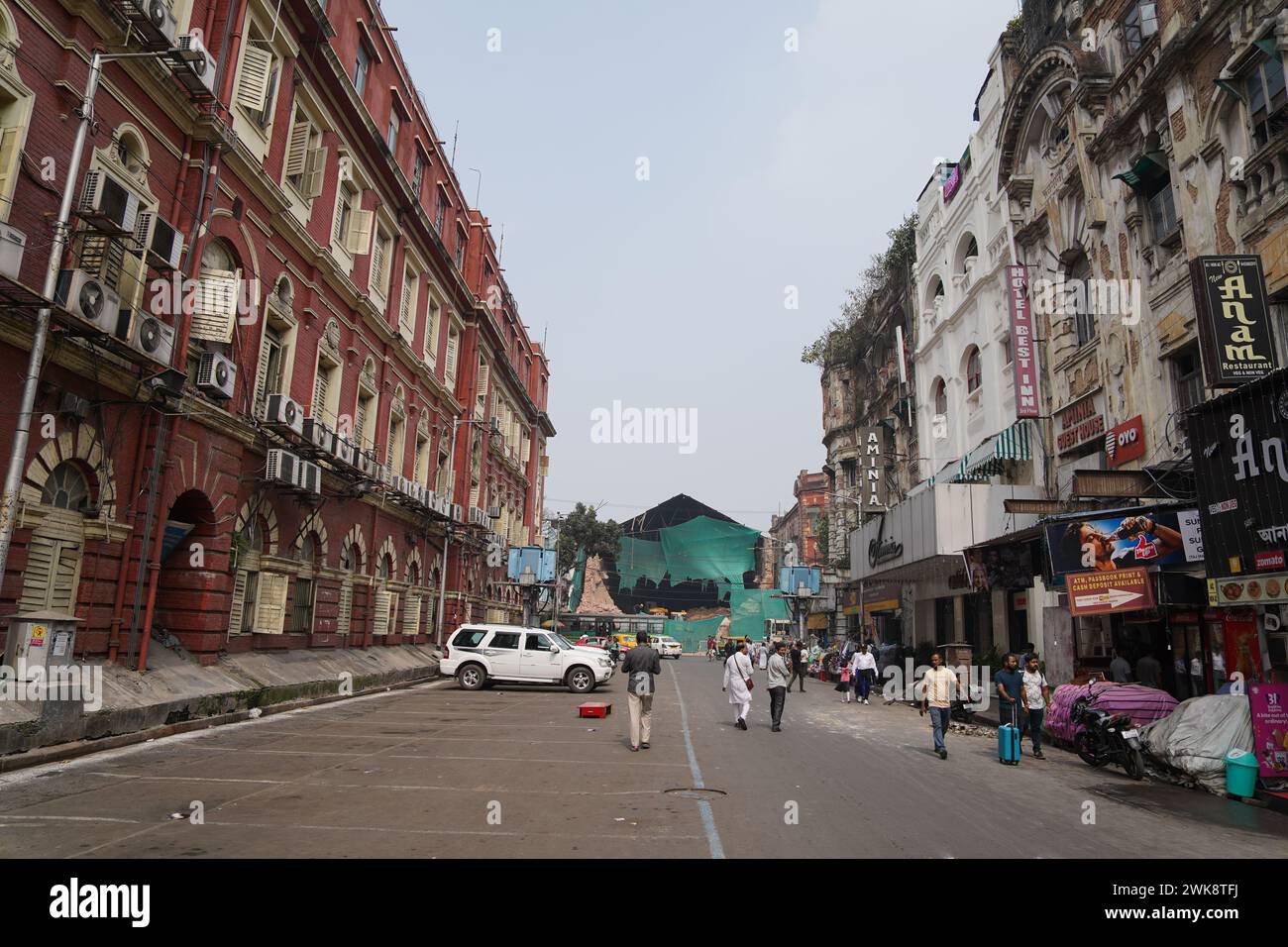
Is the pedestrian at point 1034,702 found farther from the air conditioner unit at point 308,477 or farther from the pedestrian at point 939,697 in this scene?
the air conditioner unit at point 308,477

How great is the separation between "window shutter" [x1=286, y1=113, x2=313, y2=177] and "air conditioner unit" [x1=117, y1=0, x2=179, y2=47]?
5.66m

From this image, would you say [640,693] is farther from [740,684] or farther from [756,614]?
[756,614]

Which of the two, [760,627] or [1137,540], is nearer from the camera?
[1137,540]

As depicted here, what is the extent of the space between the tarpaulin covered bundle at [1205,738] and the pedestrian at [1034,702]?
2296mm

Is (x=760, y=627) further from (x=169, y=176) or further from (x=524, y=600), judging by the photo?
(x=169, y=176)

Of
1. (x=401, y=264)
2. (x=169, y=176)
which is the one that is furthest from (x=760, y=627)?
(x=169, y=176)

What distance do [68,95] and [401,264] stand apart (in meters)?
15.3

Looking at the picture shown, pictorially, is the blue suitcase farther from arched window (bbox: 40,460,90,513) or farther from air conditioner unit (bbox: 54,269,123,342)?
arched window (bbox: 40,460,90,513)

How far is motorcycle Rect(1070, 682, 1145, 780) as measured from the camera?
1152cm

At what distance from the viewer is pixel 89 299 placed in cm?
1083

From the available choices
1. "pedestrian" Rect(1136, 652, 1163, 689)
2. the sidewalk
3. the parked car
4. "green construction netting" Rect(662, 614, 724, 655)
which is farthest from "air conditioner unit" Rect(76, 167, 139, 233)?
"green construction netting" Rect(662, 614, 724, 655)

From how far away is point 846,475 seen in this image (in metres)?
45.9

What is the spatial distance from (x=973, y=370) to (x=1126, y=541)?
14.9 metres
